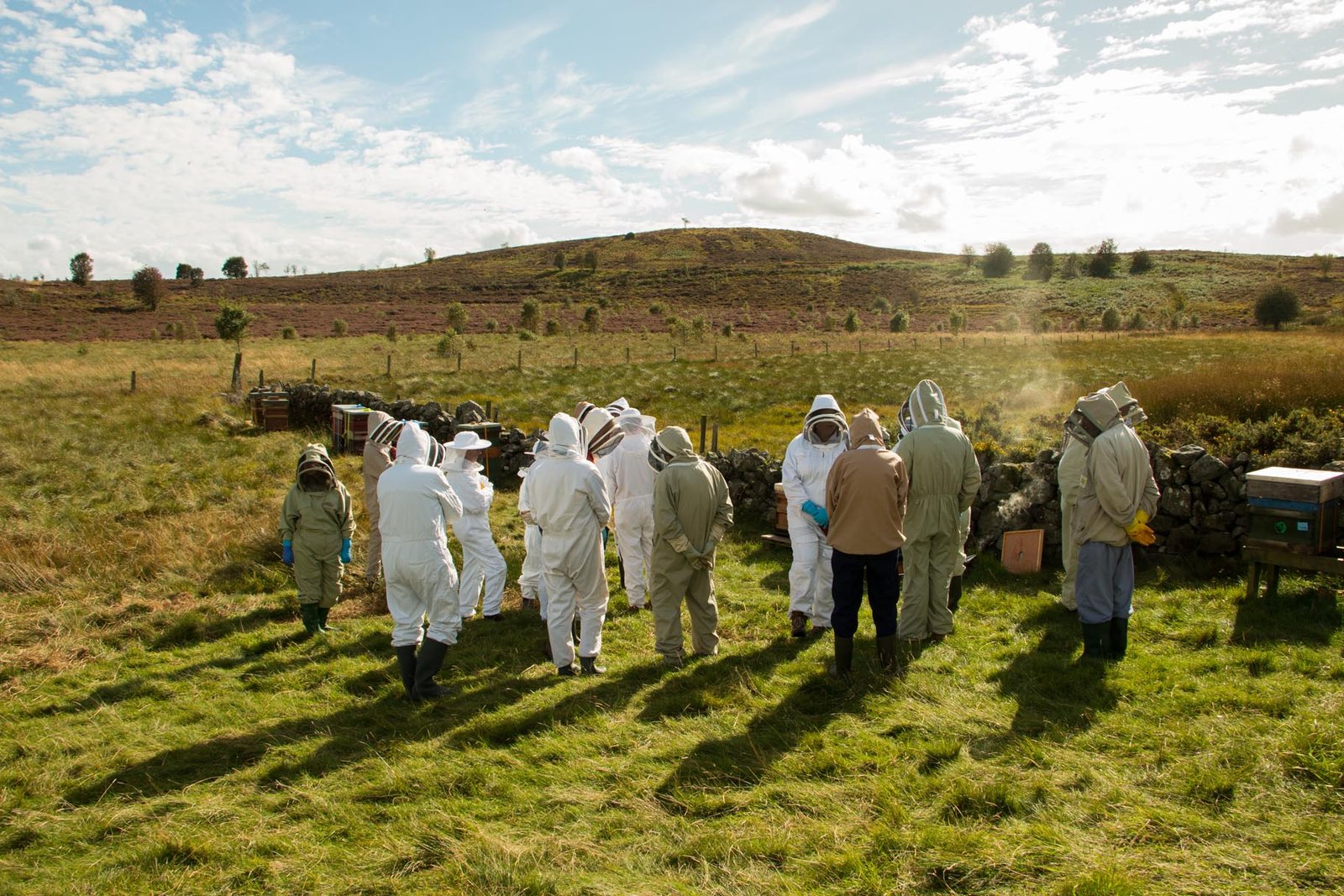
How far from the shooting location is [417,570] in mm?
6578

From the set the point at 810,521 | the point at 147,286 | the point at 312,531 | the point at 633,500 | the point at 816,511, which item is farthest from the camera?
the point at 147,286

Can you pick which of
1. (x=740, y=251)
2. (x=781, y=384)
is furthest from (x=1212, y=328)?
(x=740, y=251)

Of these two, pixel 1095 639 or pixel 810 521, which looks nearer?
pixel 1095 639

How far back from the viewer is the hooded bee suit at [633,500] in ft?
30.2

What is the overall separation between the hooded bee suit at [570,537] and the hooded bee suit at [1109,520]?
3.99 m

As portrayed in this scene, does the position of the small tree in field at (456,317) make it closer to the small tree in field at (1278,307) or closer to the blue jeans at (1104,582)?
the small tree in field at (1278,307)

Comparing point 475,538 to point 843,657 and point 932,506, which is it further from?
point 932,506

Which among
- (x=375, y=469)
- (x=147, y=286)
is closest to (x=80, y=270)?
(x=147, y=286)

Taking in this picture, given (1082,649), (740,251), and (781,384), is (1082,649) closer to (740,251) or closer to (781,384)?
(781,384)

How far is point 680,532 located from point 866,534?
1.57 m

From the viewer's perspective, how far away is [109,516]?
1266 centimetres

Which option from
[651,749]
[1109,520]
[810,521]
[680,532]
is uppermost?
[1109,520]

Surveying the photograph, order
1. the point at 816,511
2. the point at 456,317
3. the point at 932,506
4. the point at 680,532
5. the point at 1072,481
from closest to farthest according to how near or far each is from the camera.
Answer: the point at 932,506
the point at 680,532
the point at 816,511
the point at 1072,481
the point at 456,317

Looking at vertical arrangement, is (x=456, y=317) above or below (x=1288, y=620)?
above
